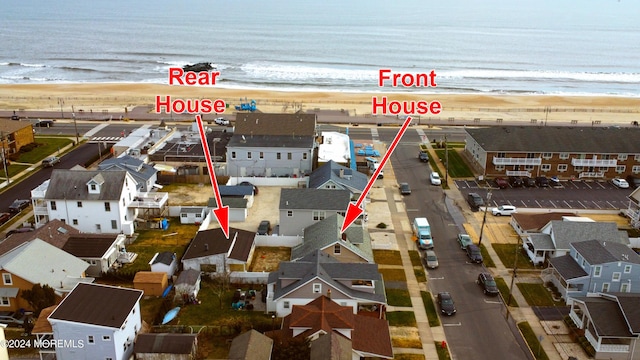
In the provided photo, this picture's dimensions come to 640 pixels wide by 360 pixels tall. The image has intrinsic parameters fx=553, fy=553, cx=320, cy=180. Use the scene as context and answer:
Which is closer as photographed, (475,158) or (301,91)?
(475,158)

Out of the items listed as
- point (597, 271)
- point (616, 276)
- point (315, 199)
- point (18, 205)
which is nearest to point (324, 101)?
point (315, 199)

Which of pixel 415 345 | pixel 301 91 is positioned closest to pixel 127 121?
pixel 301 91

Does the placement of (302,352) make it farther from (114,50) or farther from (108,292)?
(114,50)

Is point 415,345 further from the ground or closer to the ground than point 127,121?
closer to the ground

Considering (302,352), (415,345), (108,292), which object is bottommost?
(415,345)

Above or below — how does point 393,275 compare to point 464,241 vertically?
below

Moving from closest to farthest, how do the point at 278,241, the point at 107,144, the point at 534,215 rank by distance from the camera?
1. the point at 278,241
2. the point at 534,215
3. the point at 107,144

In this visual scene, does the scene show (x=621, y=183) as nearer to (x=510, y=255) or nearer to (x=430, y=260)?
(x=510, y=255)
